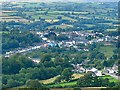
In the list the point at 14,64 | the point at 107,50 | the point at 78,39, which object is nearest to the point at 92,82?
the point at 14,64

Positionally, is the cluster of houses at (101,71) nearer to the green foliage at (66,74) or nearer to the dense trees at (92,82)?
the green foliage at (66,74)

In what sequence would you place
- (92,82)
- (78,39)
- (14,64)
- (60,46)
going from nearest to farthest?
(92,82) → (14,64) → (60,46) → (78,39)

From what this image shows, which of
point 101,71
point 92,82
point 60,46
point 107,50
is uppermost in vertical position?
point 92,82

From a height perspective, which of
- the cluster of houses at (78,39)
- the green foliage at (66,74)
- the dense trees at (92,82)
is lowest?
the cluster of houses at (78,39)

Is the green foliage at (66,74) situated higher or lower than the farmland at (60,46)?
higher

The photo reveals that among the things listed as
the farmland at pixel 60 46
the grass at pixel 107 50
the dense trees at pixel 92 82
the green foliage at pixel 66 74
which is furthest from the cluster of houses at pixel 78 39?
the dense trees at pixel 92 82

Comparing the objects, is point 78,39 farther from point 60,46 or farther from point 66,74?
point 66,74

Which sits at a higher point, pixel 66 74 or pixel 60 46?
pixel 66 74

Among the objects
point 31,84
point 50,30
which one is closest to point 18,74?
point 31,84

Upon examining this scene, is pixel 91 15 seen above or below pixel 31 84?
below

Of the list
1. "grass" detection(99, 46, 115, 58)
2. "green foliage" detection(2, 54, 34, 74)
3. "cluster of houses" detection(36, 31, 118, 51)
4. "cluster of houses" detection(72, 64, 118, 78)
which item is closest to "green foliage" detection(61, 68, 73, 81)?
"cluster of houses" detection(72, 64, 118, 78)

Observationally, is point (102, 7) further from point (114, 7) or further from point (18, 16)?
point (18, 16)
